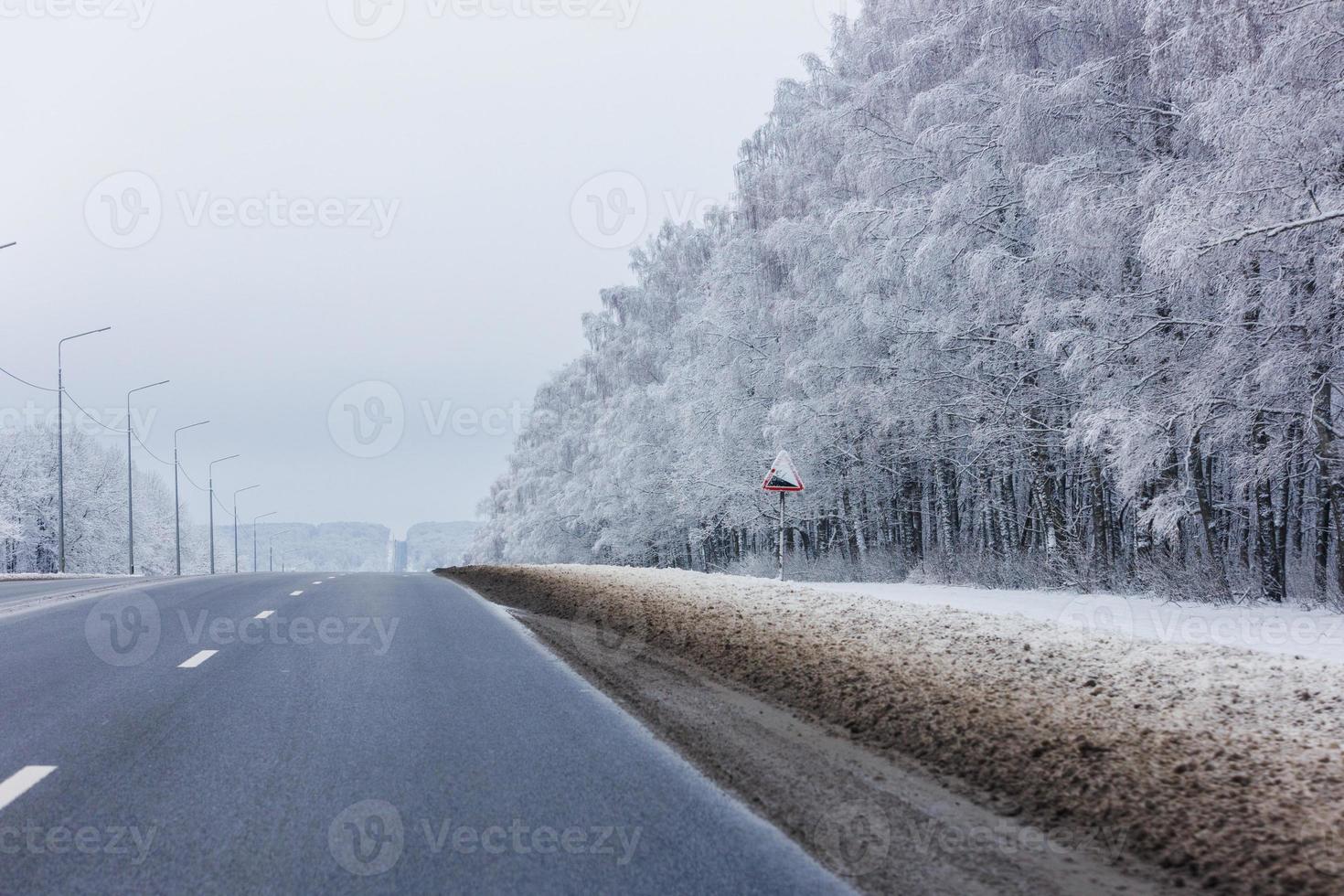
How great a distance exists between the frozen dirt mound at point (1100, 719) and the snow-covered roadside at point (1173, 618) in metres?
0.86

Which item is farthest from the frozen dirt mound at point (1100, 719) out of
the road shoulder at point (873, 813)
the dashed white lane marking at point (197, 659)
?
the dashed white lane marking at point (197, 659)

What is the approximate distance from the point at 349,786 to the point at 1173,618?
9190 mm

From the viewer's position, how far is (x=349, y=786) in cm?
498

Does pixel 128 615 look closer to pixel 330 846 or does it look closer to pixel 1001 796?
pixel 330 846

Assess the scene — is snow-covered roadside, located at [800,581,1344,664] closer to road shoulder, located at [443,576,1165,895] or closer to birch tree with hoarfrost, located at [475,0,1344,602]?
birch tree with hoarfrost, located at [475,0,1344,602]

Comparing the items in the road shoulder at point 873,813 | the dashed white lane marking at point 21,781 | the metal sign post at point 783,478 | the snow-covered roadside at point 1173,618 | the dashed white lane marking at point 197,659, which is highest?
the metal sign post at point 783,478

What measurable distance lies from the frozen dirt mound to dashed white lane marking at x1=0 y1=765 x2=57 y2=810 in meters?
4.27

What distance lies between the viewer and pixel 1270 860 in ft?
11.6

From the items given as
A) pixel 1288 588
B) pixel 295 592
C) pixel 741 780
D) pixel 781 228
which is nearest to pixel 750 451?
pixel 781 228

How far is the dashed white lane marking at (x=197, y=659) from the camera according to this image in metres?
9.17

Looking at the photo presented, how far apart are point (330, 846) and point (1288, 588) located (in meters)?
12.5

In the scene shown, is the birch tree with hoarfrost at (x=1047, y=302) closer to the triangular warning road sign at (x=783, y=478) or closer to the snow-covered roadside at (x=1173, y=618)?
the snow-covered roadside at (x=1173, y=618)

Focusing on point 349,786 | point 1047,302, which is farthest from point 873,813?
point 1047,302

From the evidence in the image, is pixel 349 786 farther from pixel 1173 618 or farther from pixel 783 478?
pixel 783 478
